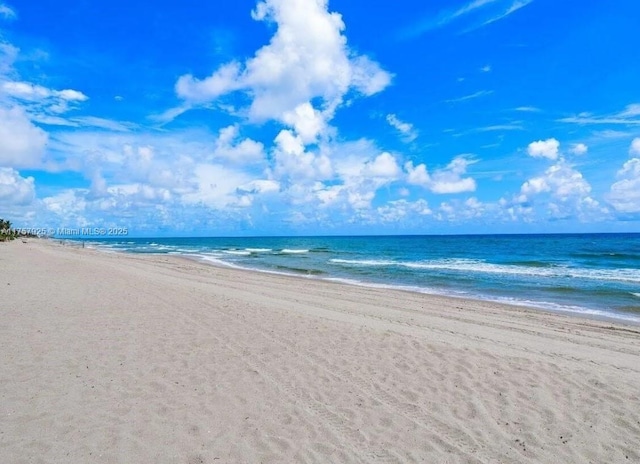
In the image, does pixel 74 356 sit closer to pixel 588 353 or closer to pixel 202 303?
pixel 202 303

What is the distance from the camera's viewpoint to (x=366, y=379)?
21.2ft

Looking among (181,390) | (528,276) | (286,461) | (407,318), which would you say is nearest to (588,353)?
(407,318)

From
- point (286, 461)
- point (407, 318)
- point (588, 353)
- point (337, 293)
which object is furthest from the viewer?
point (337, 293)

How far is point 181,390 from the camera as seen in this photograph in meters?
5.75

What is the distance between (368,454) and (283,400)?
1.60m

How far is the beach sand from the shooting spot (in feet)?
14.6

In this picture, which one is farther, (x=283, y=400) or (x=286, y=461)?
(x=283, y=400)

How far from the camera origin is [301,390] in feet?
19.5

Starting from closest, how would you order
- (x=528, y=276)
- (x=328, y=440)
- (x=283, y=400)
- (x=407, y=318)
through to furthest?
(x=328, y=440) → (x=283, y=400) → (x=407, y=318) → (x=528, y=276)

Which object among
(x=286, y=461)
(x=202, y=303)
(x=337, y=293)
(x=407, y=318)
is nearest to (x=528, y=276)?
(x=337, y=293)

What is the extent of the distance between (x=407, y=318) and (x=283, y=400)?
7.15 metres

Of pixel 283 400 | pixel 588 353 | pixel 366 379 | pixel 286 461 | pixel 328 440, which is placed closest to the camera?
pixel 286 461

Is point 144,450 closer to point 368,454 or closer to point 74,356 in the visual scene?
point 368,454

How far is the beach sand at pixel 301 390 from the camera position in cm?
446
